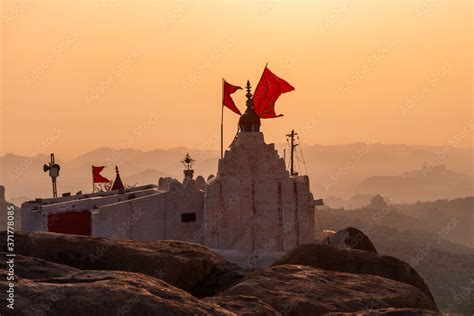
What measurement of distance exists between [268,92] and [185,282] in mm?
28982

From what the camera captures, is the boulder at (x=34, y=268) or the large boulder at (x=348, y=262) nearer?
the boulder at (x=34, y=268)

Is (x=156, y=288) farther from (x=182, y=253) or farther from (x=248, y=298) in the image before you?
(x=182, y=253)

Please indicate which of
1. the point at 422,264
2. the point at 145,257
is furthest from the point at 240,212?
the point at 422,264

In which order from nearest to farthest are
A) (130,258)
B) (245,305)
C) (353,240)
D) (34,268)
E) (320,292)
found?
(245,305)
(34,268)
(320,292)
(130,258)
(353,240)

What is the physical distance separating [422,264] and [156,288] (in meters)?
151

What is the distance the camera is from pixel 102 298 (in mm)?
8984

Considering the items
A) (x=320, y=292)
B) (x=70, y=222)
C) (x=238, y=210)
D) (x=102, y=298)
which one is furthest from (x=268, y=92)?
(x=102, y=298)

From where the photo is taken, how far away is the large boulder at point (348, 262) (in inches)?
611

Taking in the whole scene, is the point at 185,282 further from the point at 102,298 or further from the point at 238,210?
the point at 238,210

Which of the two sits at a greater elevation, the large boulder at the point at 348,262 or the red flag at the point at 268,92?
the red flag at the point at 268,92

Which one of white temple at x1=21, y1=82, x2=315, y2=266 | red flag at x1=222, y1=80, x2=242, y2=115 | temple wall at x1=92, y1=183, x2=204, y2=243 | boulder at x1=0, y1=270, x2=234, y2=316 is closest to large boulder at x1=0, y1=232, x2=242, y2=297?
boulder at x1=0, y1=270, x2=234, y2=316

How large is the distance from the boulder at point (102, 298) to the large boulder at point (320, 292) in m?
1.61

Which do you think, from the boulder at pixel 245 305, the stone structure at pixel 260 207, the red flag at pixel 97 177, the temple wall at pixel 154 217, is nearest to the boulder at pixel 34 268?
the boulder at pixel 245 305

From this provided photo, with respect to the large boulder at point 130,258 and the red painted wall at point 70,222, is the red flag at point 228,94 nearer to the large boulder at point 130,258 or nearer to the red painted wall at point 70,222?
the red painted wall at point 70,222
